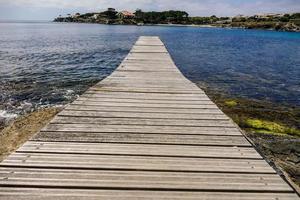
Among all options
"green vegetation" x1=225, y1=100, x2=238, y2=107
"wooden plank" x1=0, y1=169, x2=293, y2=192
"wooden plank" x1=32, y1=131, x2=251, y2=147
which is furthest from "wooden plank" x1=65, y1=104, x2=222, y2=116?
"green vegetation" x1=225, y1=100, x2=238, y2=107

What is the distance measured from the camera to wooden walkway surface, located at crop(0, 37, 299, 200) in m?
4.09

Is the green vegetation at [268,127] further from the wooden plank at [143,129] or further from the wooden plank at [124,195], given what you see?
the wooden plank at [124,195]

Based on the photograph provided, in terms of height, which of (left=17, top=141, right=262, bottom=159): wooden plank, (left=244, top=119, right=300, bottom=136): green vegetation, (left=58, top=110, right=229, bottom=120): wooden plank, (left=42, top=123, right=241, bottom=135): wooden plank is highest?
(left=17, top=141, right=262, bottom=159): wooden plank

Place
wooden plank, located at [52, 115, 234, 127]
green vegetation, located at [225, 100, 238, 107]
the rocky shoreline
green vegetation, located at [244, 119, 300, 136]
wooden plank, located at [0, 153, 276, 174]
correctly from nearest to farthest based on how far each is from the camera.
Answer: wooden plank, located at [0, 153, 276, 174] < wooden plank, located at [52, 115, 234, 127] < the rocky shoreline < green vegetation, located at [244, 119, 300, 136] < green vegetation, located at [225, 100, 238, 107]

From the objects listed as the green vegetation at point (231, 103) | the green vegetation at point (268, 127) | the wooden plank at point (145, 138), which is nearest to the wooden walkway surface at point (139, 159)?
the wooden plank at point (145, 138)

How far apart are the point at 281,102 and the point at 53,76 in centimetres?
1497

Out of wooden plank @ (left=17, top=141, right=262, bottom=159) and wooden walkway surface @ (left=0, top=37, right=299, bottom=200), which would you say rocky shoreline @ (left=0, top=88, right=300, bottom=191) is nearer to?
wooden plank @ (left=17, top=141, right=262, bottom=159)

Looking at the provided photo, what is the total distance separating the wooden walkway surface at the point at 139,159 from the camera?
4086 millimetres

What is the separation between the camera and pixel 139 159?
500 centimetres

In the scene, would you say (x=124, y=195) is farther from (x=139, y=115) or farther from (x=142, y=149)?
(x=139, y=115)

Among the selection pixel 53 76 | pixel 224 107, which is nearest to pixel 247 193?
pixel 224 107

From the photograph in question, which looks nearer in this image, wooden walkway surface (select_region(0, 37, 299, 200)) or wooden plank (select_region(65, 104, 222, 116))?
wooden walkway surface (select_region(0, 37, 299, 200))

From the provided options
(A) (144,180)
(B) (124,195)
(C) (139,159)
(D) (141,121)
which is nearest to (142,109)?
(D) (141,121)

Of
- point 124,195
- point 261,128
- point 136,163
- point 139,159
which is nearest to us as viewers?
point 124,195
